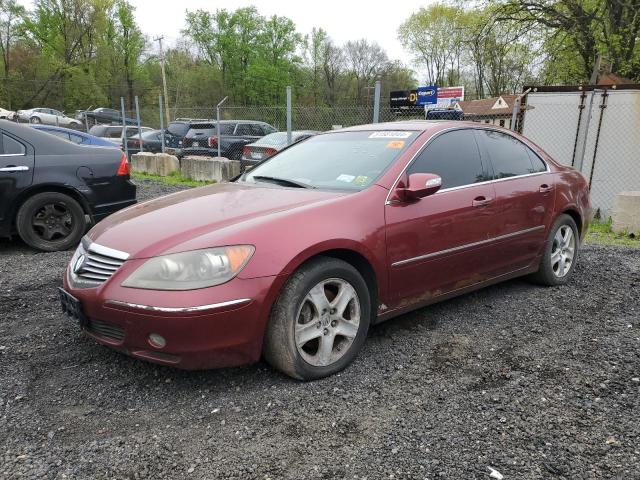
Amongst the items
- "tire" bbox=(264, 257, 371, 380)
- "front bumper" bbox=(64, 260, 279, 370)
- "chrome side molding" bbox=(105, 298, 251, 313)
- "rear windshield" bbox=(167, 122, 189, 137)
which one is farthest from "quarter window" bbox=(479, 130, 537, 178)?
"rear windshield" bbox=(167, 122, 189, 137)

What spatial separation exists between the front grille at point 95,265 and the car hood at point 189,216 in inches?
1.8

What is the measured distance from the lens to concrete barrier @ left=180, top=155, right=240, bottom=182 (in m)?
11.8

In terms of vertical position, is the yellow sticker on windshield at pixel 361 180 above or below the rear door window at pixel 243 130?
above

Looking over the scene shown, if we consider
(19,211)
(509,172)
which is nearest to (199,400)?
(509,172)

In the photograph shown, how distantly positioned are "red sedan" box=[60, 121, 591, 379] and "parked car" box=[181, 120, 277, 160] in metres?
12.0

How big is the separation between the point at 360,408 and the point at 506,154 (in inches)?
102

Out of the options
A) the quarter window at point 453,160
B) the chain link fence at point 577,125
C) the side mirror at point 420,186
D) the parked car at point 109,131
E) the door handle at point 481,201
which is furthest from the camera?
the parked car at point 109,131

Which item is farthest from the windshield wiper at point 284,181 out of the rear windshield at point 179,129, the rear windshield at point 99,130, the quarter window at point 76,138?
the rear windshield at point 99,130

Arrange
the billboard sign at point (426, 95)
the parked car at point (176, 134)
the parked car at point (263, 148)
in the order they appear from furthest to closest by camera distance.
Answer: the parked car at point (176, 134) < the billboard sign at point (426, 95) < the parked car at point (263, 148)

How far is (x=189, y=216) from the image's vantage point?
3.02 metres

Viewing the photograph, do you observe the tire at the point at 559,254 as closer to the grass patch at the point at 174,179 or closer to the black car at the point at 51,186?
the black car at the point at 51,186

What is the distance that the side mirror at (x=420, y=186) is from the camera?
319 cm

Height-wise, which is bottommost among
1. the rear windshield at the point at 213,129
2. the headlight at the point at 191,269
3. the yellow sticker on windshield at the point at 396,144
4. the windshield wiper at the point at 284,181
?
the headlight at the point at 191,269

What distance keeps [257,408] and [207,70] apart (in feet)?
190
